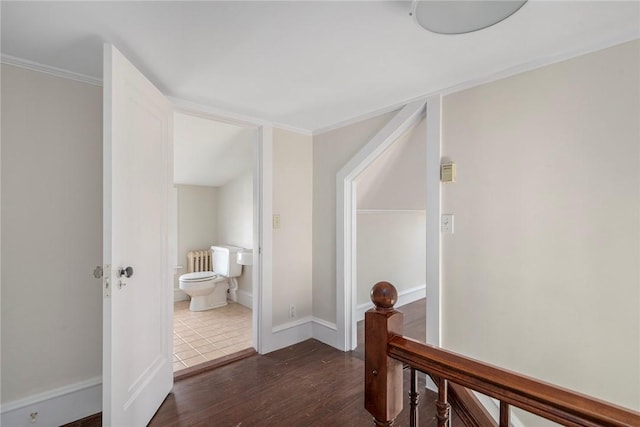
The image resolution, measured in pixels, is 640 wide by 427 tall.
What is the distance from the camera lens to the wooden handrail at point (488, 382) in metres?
0.56

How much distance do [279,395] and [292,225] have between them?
140cm

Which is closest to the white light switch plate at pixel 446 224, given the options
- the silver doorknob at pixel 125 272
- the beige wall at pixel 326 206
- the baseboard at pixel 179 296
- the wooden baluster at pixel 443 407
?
the beige wall at pixel 326 206

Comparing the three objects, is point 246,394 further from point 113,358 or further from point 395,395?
point 395,395

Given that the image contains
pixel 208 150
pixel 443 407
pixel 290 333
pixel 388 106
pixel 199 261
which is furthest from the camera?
pixel 199 261

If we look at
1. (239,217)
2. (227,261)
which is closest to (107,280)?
(227,261)

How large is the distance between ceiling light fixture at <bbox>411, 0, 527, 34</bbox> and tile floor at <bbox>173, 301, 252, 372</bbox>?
9.06ft

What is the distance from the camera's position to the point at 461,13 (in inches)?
46.8

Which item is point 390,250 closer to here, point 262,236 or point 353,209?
point 353,209

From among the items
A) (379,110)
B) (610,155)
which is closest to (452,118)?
(379,110)

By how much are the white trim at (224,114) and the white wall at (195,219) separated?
84.7 inches

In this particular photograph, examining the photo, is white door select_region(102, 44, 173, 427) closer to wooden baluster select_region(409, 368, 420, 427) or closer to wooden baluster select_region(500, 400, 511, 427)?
wooden baluster select_region(409, 368, 420, 427)

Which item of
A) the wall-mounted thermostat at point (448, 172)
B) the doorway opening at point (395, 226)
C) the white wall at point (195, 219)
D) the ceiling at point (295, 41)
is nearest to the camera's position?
the ceiling at point (295, 41)

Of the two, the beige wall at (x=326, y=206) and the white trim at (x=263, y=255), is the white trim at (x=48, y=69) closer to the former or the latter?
the white trim at (x=263, y=255)

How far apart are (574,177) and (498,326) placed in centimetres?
92
